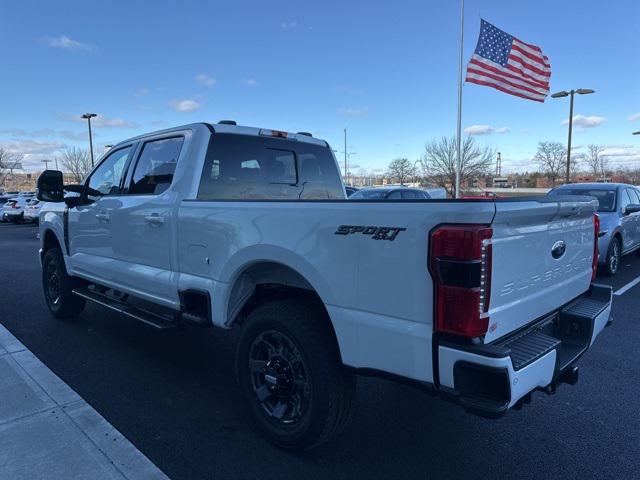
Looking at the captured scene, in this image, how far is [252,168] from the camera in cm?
408

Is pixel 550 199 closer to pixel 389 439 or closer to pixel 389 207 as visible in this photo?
pixel 389 207

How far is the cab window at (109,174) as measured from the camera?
462 cm

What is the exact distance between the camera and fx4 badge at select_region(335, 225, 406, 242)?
223 centimetres

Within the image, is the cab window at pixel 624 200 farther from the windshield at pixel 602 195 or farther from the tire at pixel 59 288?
the tire at pixel 59 288

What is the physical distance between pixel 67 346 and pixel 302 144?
3136mm

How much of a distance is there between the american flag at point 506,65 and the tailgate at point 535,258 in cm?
1172

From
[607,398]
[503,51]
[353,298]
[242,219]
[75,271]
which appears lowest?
[607,398]

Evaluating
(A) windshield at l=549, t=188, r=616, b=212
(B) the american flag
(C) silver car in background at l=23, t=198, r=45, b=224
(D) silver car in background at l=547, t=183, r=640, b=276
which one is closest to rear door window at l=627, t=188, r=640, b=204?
(D) silver car in background at l=547, t=183, r=640, b=276

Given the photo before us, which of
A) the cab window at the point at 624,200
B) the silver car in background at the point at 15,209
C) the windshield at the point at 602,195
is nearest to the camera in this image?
the windshield at the point at 602,195

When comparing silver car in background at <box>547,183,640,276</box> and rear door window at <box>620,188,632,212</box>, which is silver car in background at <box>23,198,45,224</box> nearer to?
silver car in background at <box>547,183,640,276</box>

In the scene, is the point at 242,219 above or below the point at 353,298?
above

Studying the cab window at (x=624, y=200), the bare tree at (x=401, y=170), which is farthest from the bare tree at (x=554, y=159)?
the cab window at (x=624, y=200)

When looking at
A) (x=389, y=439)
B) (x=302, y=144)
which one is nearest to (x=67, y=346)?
(x=302, y=144)

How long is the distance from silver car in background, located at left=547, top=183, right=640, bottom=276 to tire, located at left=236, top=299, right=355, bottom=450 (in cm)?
718
